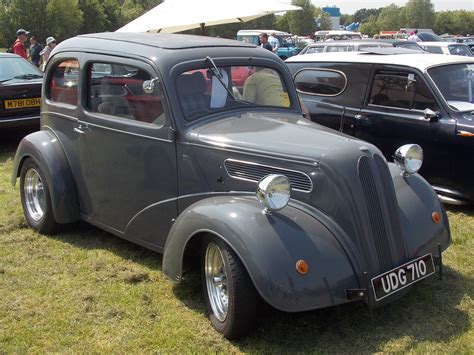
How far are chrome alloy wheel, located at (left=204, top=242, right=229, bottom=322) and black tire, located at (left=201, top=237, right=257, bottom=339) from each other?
140 millimetres

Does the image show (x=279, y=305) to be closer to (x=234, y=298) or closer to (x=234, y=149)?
(x=234, y=298)

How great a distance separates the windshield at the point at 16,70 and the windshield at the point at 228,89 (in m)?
5.72

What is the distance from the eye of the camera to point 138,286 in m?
3.91

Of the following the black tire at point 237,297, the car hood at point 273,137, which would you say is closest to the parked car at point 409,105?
the car hood at point 273,137

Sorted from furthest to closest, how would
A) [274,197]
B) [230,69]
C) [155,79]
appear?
[230,69]
[155,79]
[274,197]

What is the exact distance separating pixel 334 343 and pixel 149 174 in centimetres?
178

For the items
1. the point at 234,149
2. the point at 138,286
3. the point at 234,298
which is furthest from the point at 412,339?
the point at 138,286

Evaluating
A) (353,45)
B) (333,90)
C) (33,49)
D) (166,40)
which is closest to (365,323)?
(166,40)

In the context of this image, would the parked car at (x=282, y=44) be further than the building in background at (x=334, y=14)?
No

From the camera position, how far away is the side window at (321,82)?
6.62m

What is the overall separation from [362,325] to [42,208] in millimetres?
A: 3235

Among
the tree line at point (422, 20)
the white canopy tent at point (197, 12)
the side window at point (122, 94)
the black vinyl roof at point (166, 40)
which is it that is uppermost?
the white canopy tent at point (197, 12)

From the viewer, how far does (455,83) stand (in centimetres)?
586

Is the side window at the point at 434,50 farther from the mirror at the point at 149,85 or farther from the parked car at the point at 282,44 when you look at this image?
the mirror at the point at 149,85
